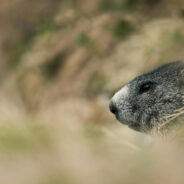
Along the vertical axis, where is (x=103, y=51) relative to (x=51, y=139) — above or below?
above

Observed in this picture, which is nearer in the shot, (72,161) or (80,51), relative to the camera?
(72,161)

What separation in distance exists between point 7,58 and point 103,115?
2.10 metres

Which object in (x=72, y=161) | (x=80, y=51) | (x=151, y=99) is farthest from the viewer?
(x=80, y=51)

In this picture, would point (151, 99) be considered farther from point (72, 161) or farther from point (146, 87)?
point (72, 161)

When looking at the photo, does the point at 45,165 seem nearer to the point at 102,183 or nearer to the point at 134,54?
the point at 102,183

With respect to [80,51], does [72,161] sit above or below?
below

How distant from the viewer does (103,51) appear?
6172 mm

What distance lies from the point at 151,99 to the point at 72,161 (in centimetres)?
157

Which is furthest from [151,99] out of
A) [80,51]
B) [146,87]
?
[80,51]

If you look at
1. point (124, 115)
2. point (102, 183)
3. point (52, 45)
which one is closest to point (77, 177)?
point (102, 183)

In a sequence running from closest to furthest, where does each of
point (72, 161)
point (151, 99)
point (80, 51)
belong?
point (72, 161) < point (151, 99) < point (80, 51)

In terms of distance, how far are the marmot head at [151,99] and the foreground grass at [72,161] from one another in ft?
3.95

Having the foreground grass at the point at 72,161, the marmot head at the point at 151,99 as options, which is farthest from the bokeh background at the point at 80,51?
the foreground grass at the point at 72,161

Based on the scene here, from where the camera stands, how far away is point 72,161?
1314mm
